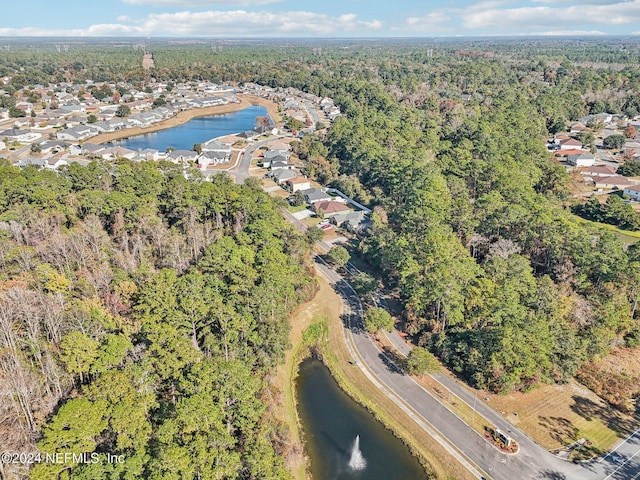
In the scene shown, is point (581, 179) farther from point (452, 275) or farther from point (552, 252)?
point (452, 275)

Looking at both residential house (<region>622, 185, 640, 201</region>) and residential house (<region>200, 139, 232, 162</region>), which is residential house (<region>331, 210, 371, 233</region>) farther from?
residential house (<region>622, 185, 640, 201</region>)

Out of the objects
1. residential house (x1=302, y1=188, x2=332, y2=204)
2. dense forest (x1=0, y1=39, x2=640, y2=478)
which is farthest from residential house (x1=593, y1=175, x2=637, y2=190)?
residential house (x1=302, y1=188, x2=332, y2=204)

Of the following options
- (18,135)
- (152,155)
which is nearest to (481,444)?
(152,155)

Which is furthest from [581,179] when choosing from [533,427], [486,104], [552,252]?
[533,427]

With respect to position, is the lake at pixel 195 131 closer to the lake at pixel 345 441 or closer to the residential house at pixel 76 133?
the residential house at pixel 76 133

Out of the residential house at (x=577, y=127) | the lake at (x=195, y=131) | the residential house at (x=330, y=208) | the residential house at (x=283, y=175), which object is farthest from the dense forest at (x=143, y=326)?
the residential house at (x=577, y=127)

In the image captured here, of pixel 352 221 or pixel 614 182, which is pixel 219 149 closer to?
pixel 352 221
